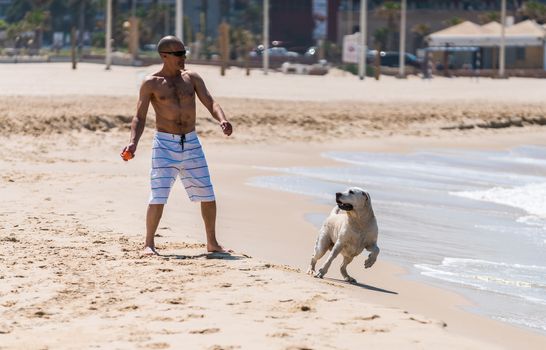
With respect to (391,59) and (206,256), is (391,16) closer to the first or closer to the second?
(391,59)

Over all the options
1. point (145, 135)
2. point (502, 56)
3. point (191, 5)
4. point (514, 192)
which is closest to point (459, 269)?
point (514, 192)

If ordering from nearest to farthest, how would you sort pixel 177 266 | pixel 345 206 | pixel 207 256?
pixel 177 266
pixel 345 206
pixel 207 256

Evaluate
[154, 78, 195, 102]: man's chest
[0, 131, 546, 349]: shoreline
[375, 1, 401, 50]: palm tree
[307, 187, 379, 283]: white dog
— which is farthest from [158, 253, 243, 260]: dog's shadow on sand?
[375, 1, 401, 50]: palm tree

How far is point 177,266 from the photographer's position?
8.16 m

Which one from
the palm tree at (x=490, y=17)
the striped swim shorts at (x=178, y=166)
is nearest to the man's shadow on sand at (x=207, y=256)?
the striped swim shorts at (x=178, y=166)

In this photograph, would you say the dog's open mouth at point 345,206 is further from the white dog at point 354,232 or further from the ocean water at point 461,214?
the ocean water at point 461,214

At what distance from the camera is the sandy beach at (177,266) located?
20.6ft

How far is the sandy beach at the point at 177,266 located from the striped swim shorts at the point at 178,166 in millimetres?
414

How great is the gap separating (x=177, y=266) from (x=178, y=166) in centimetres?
86

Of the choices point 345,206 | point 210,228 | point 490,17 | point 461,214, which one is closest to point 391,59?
point 490,17

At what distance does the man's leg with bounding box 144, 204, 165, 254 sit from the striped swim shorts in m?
0.04

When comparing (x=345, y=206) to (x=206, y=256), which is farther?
(x=206, y=256)

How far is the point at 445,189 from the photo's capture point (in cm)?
1633

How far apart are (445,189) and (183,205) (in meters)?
5.05
